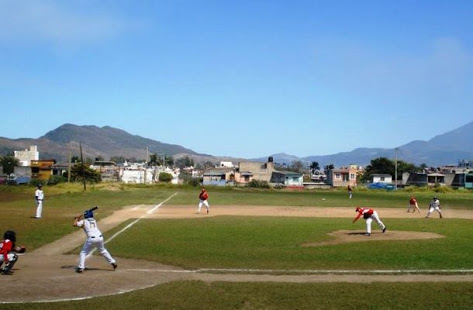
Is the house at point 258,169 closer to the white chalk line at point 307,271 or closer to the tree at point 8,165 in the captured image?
the tree at point 8,165

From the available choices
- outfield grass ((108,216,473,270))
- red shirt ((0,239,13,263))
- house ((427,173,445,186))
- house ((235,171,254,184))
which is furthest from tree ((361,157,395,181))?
red shirt ((0,239,13,263))

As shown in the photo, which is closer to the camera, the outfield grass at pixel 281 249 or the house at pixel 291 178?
the outfield grass at pixel 281 249

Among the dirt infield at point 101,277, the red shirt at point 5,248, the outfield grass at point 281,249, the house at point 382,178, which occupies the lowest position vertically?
the dirt infield at point 101,277

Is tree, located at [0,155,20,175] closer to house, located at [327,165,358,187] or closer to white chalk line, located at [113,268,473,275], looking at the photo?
house, located at [327,165,358,187]

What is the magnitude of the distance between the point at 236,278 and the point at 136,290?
2.75 meters

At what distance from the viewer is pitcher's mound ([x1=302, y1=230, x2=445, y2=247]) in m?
22.6

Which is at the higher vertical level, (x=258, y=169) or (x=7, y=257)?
(x=258, y=169)

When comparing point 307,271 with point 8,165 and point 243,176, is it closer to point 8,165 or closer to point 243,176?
point 243,176

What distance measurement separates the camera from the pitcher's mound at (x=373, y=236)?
22625 mm

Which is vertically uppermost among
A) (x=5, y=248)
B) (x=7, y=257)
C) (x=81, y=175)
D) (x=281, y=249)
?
(x=81, y=175)

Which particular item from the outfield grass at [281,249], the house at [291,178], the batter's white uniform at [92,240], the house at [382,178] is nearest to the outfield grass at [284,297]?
the batter's white uniform at [92,240]

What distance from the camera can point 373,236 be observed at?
24062 mm

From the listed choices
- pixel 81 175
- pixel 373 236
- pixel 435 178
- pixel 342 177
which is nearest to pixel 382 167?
pixel 435 178

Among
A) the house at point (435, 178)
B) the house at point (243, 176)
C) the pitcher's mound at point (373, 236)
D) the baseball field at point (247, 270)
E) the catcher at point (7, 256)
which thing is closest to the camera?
the baseball field at point (247, 270)
